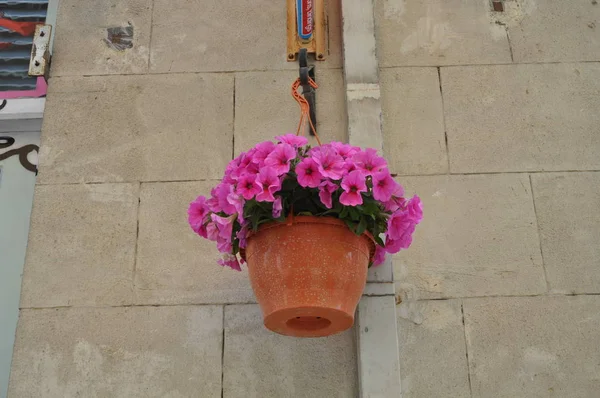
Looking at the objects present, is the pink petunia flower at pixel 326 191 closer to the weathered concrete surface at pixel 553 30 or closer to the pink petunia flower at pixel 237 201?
the pink petunia flower at pixel 237 201

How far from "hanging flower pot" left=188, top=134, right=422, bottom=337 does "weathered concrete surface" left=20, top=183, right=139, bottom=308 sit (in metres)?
0.79

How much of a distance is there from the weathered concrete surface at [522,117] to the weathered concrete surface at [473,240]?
0.40ft

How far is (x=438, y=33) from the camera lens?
3.81m

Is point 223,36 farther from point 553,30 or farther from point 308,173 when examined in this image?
point 553,30

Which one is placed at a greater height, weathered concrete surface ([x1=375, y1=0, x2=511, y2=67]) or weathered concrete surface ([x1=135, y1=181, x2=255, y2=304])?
weathered concrete surface ([x1=375, y1=0, x2=511, y2=67])

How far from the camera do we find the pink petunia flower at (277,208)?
8.31 feet

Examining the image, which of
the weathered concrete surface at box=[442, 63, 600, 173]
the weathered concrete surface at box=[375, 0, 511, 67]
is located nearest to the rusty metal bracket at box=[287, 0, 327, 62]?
the weathered concrete surface at box=[375, 0, 511, 67]

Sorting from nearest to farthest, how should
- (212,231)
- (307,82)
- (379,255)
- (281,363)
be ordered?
1. (212,231)
2. (379,255)
3. (281,363)
4. (307,82)

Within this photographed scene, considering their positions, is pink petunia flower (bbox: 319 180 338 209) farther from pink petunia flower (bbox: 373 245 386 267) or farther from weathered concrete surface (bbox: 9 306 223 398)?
weathered concrete surface (bbox: 9 306 223 398)

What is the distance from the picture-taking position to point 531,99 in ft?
12.0

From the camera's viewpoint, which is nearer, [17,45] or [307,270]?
[307,270]

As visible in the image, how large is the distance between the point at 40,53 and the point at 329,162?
6.32ft

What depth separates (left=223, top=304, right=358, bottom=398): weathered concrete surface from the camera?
3.08 m

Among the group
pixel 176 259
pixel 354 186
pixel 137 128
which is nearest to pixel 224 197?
pixel 354 186
